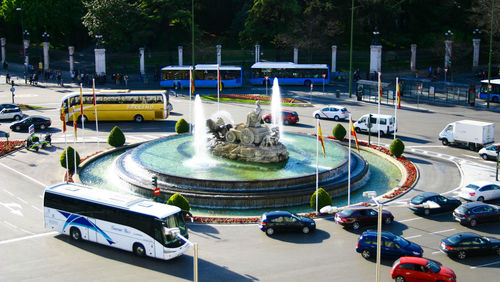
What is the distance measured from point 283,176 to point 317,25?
54524 mm

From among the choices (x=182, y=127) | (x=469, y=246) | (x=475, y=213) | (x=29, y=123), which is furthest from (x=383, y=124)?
(x=29, y=123)

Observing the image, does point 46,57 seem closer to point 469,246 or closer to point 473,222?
→ point 473,222

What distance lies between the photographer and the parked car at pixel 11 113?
5579 centimetres

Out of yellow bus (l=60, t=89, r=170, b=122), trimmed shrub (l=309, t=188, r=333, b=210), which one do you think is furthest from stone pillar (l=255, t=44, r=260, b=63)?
trimmed shrub (l=309, t=188, r=333, b=210)

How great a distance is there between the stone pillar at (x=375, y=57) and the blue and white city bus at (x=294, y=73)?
7916 mm

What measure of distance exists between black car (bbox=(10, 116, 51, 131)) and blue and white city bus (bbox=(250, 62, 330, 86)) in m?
33.5

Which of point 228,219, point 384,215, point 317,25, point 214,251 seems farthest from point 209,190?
point 317,25

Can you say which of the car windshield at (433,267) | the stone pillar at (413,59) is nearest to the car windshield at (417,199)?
the car windshield at (433,267)

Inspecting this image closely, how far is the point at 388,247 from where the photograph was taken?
986 inches

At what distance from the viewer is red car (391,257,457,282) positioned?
22.6m

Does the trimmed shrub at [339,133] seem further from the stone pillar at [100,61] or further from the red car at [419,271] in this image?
the stone pillar at [100,61]

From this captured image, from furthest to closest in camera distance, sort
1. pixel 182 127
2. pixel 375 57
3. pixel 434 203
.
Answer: pixel 375 57 < pixel 182 127 < pixel 434 203

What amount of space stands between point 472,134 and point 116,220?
97.9 feet

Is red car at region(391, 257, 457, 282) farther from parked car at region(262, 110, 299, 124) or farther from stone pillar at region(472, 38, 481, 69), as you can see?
stone pillar at region(472, 38, 481, 69)
